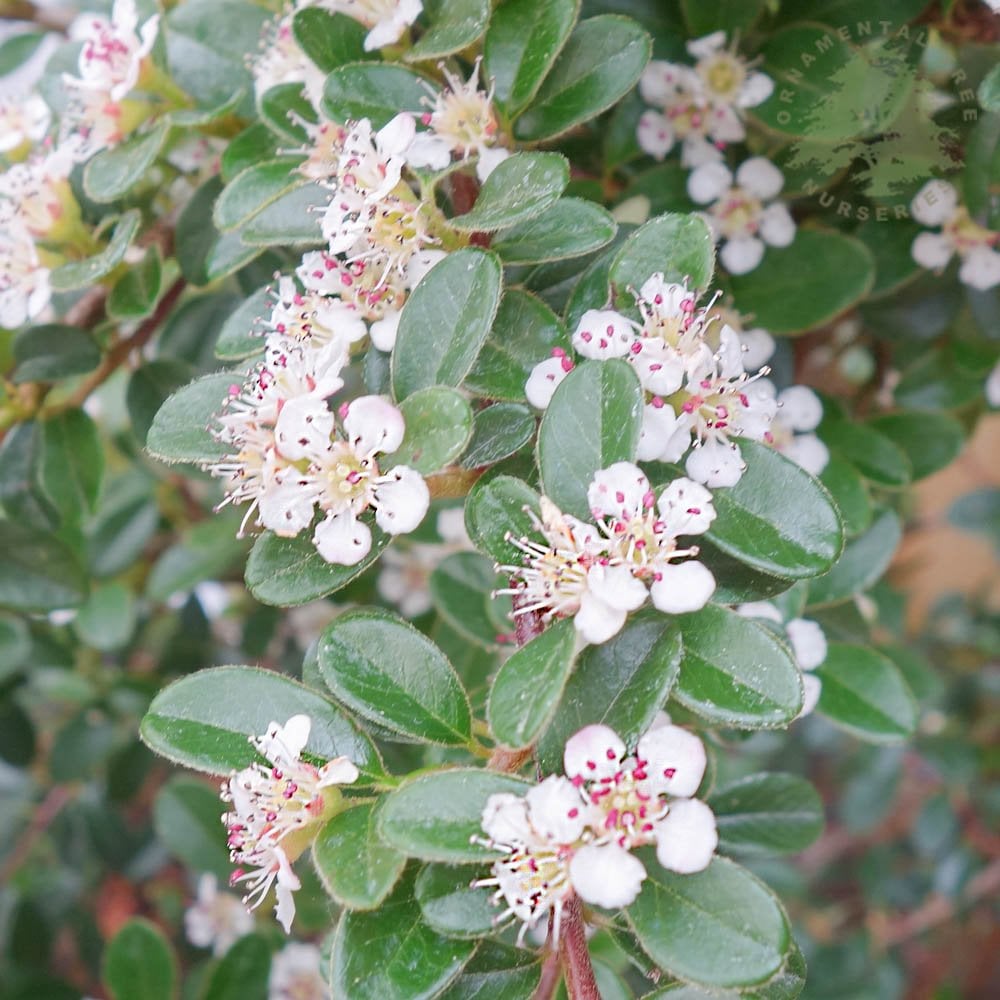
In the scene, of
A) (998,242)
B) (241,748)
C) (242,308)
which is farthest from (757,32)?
(241,748)

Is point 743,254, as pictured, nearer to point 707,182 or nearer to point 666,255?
point 707,182

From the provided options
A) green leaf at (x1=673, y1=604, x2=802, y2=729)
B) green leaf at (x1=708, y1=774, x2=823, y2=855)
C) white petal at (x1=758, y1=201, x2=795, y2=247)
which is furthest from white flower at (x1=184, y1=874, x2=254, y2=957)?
white petal at (x1=758, y1=201, x2=795, y2=247)

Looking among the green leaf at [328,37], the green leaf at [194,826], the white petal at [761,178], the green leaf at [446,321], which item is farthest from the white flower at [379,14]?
the green leaf at [194,826]

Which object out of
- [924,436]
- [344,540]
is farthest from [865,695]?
[344,540]

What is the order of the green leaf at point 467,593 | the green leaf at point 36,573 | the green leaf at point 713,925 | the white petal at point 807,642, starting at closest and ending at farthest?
the green leaf at point 713,925, the white petal at point 807,642, the green leaf at point 467,593, the green leaf at point 36,573

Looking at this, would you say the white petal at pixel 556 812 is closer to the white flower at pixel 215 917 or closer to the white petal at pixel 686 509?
the white petal at pixel 686 509

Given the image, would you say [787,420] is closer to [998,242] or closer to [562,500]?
[998,242]
